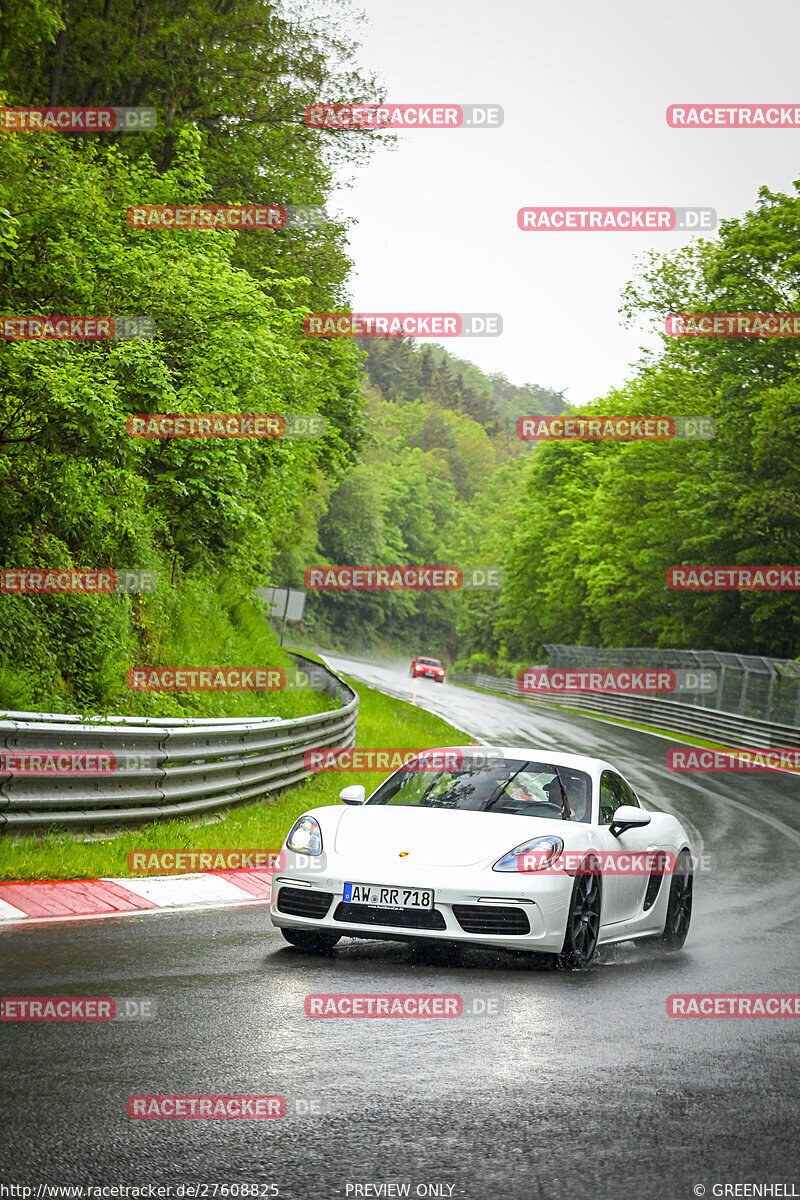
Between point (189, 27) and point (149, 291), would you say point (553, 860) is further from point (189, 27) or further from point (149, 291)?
point (189, 27)

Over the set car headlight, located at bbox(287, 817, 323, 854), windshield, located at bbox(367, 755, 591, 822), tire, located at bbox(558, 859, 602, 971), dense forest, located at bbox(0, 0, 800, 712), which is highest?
dense forest, located at bbox(0, 0, 800, 712)

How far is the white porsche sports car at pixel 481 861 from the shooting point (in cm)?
748

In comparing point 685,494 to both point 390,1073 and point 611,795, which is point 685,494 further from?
point 390,1073

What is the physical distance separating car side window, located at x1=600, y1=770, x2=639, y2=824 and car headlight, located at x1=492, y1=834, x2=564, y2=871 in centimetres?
97

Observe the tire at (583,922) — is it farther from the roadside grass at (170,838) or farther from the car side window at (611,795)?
the roadside grass at (170,838)

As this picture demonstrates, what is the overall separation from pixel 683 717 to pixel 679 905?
3446cm

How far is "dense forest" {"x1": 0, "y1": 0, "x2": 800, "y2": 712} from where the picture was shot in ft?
46.5

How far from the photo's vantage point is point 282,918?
778cm

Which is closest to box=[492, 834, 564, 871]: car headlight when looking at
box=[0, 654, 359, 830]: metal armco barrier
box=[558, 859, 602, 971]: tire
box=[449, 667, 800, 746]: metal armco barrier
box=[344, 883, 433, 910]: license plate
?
box=[558, 859, 602, 971]: tire

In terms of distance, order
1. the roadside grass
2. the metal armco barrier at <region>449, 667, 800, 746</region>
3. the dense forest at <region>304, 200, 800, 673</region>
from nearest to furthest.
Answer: the roadside grass
the metal armco barrier at <region>449, 667, 800, 746</region>
the dense forest at <region>304, 200, 800, 673</region>

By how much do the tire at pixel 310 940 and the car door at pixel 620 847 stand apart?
177 cm

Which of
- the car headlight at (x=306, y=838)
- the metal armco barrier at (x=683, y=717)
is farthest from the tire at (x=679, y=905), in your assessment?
the metal armco barrier at (x=683, y=717)

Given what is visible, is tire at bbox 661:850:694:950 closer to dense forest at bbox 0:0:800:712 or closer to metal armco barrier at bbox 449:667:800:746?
dense forest at bbox 0:0:800:712

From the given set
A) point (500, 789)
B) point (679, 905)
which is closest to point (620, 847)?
point (500, 789)
